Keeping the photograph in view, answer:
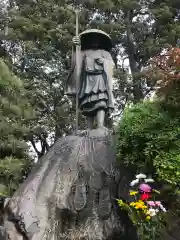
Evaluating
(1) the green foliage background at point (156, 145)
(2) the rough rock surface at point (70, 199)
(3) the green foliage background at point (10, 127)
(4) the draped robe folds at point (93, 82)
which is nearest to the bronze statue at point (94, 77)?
(4) the draped robe folds at point (93, 82)

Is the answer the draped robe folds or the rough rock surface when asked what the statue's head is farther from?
the rough rock surface

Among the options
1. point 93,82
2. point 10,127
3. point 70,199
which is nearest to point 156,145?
point 70,199

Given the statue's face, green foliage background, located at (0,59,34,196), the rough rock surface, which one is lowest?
the rough rock surface

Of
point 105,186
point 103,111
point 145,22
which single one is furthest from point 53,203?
point 145,22

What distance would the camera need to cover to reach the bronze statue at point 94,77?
7.45 m

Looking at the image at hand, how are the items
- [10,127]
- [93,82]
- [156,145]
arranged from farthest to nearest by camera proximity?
1. [10,127]
2. [93,82]
3. [156,145]

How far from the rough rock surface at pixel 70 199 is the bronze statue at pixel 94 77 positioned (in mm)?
917

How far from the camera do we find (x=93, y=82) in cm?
759

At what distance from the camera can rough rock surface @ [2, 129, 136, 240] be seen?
5992 millimetres

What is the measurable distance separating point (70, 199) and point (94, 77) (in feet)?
7.99

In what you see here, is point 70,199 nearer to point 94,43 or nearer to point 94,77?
point 94,77

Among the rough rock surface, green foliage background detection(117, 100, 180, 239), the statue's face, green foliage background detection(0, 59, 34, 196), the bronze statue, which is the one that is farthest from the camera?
green foliage background detection(0, 59, 34, 196)

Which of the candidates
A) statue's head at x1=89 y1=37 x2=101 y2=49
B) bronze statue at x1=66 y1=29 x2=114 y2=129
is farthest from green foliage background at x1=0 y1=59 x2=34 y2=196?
statue's head at x1=89 y1=37 x2=101 y2=49

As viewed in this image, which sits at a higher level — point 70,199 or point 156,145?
point 156,145
